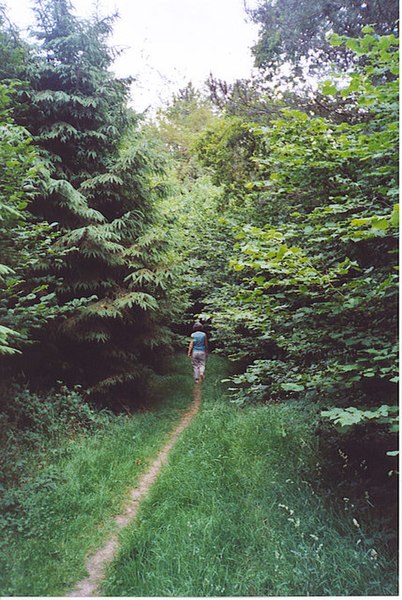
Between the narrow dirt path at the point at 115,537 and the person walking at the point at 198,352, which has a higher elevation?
the person walking at the point at 198,352

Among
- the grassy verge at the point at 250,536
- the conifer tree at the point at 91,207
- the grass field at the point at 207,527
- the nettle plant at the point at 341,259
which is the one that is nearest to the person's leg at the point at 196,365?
the conifer tree at the point at 91,207

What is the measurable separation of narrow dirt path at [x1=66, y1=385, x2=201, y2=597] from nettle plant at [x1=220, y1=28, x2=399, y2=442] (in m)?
1.77

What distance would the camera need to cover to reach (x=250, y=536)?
3.10 metres

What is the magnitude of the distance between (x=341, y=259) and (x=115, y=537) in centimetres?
344

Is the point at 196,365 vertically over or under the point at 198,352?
under

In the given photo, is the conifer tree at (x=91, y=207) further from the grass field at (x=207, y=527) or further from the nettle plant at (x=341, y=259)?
the nettle plant at (x=341, y=259)

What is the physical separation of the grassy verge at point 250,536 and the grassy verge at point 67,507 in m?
0.41

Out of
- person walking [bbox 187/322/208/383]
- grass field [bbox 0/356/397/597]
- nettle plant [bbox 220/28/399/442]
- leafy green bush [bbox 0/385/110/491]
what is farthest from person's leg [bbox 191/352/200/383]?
nettle plant [bbox 220/28/399/442]

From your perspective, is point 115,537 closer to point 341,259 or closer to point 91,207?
point 341,259

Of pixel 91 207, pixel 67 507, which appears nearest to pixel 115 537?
pixel 67 507

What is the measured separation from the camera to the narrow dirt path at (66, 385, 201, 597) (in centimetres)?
288

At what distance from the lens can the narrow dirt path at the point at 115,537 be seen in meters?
2.88

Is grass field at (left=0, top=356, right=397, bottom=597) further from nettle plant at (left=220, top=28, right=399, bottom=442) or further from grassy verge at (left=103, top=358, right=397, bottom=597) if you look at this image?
nettle plant at (left=220, top=28, right=399, bottom=442)

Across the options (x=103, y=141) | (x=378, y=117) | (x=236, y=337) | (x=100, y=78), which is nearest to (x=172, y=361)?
(x=236, y=337)
